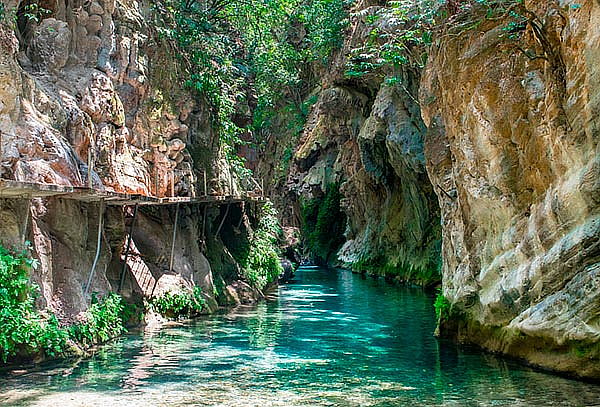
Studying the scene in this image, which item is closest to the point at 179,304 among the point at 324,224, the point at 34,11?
the point at 34,11

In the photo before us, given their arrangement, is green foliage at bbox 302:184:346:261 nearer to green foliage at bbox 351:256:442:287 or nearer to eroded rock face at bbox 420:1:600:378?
green foliage at bbox 351:256:442:287

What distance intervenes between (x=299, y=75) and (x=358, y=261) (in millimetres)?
15965

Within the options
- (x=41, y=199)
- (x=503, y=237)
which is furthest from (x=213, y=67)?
(x=503, y=237)

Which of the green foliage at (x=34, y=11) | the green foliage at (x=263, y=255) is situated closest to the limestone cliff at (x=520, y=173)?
the green foliage at (x=34, y=11)

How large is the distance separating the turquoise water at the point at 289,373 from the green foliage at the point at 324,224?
31.5 m

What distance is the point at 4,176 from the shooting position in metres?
11.6

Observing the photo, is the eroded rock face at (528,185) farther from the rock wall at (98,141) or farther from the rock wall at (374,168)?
the rock wall at (98,141)

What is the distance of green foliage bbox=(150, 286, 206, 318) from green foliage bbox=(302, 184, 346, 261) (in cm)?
3041

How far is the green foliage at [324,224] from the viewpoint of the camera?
160 feet

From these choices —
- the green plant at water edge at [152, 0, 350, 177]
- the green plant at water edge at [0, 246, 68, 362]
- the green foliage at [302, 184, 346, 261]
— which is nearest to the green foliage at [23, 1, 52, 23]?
the green plant at water edge at [152, 0, 350, 177]

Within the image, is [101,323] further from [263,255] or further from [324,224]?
[324,224]

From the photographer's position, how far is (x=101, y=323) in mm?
13234

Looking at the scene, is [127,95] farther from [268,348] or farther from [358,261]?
[358,261]

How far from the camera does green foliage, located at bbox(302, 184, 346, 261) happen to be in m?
48.7
